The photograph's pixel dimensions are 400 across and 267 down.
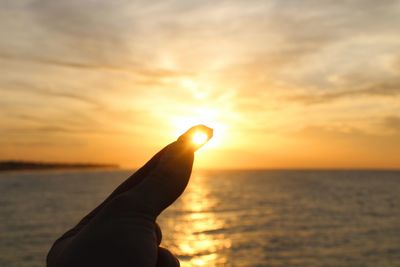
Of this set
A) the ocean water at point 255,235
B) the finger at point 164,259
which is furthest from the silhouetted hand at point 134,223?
the ocean water at point 255,235

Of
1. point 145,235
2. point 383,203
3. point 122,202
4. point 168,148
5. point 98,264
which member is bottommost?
point 383,203

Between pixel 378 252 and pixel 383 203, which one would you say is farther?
pixel 383 203

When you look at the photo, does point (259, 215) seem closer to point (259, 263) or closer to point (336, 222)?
point (336, 222)

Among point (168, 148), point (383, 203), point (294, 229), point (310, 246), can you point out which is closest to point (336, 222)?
point (294, 229)

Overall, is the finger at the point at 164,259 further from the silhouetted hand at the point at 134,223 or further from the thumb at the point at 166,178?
the thumb at the point at 166,178

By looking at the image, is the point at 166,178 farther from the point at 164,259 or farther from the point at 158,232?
the point at 164,259

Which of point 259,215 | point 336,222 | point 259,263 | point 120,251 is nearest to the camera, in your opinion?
point 120,251

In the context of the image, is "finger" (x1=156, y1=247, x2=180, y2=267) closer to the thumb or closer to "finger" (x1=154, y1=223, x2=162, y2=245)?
"finger" (x1=154, y1=223, x2=162, y2=245)

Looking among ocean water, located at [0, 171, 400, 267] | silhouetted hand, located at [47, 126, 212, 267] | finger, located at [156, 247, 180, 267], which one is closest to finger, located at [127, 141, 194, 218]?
silhouetted hand, located at [47, 126, 212, 267]
